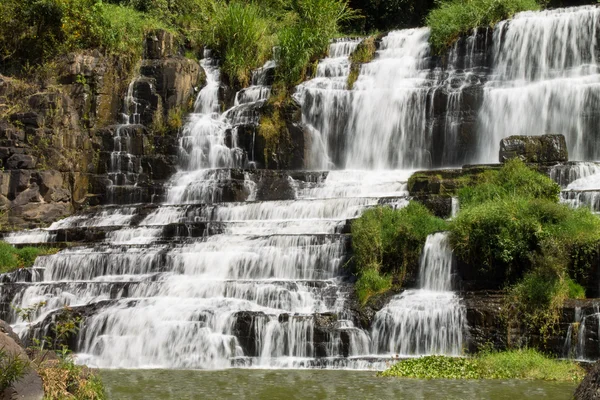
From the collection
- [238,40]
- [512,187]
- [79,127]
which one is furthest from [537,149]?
[79,127]

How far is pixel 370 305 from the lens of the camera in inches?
650

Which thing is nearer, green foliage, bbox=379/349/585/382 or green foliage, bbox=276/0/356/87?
green foliage, bbox=379/349/585/382

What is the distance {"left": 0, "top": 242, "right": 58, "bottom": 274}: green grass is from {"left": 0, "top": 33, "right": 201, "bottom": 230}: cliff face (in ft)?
11.4

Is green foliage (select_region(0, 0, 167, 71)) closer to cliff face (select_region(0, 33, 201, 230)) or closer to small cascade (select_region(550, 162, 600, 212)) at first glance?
cliff face (select_region(0, 33, 201, 230))

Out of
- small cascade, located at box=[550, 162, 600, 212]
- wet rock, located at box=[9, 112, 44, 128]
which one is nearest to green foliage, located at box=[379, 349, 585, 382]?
small cascade, located at box=[550, 162, 600, 212]

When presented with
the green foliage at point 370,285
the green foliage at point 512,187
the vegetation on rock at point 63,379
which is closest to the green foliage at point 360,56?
the green foliage at point 512,187

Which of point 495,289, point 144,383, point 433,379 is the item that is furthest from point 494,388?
point 144,383

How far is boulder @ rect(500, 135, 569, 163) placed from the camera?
2211 centimetres

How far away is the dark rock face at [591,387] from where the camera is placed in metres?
7.21

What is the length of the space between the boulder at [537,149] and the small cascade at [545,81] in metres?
2.90

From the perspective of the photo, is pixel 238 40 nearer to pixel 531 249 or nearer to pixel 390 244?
pixel 390 244

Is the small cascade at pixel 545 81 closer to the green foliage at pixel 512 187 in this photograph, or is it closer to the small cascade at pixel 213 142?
the green foliage at pixel 512 187

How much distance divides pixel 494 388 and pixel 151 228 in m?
12.0

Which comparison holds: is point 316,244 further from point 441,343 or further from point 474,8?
point 474,8
